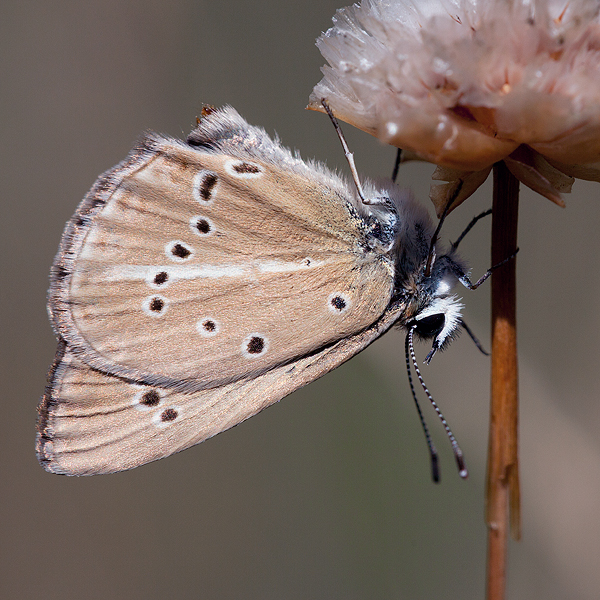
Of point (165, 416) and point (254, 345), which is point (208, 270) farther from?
point (165, 416)

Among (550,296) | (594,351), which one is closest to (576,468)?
(594,351)

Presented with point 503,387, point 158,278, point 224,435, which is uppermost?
point 224,435

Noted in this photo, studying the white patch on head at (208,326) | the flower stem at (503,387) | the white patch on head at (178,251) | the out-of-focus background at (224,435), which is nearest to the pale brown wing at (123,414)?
the white patch on head at (208,326)

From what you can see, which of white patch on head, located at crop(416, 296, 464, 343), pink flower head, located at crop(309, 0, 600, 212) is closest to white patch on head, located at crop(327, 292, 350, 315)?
white patch on head, located at crop(416, 296, 464, 343)

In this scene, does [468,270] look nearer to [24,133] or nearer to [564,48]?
[564,48]

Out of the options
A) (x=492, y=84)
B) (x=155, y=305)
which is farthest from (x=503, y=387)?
(x=155, y=305)

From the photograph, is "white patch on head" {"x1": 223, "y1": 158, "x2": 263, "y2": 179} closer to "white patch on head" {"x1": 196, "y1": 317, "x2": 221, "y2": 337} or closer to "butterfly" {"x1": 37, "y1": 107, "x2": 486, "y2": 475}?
"butterfly" {"x1": 37, "y1": 107, "x2": 486, "y2": 475}
